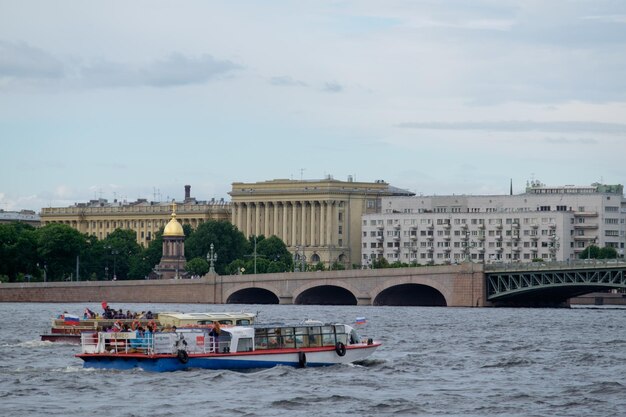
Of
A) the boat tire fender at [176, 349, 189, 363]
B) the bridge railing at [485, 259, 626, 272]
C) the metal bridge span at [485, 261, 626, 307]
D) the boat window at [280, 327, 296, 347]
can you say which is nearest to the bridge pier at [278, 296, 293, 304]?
the metal bridge span at [485, 261, 626, 307]

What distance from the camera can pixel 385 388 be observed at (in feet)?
211

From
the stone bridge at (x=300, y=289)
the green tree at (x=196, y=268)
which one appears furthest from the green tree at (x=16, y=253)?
the green tree at (x=196, y=268)

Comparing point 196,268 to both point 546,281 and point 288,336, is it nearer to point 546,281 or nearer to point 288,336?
point 546,281

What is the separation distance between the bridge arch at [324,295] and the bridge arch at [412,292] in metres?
3.22

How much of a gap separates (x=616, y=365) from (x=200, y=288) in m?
89.0

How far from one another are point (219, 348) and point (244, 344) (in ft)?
3.26

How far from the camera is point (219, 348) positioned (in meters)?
69.5

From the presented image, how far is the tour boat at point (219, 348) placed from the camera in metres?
68.4

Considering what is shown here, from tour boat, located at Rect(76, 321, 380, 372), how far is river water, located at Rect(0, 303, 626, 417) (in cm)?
66

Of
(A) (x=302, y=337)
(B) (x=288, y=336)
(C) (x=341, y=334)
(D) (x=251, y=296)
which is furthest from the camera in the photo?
(D) (x=251, y=296)

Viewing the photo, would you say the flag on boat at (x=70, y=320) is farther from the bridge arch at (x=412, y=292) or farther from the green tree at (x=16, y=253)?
the green tree at (x=16, y=253)

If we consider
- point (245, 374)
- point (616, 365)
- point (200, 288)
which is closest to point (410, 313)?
point (200, 288)

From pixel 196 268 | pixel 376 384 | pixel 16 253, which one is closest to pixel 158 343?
pixel 376 384

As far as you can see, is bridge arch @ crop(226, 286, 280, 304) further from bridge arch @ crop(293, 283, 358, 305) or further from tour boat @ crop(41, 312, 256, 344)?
tour boat @ crop(41, 312, 256, 344)
